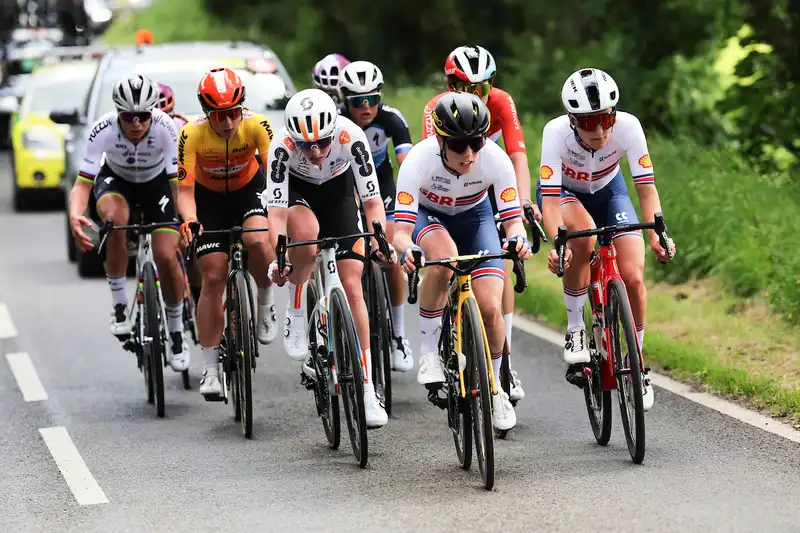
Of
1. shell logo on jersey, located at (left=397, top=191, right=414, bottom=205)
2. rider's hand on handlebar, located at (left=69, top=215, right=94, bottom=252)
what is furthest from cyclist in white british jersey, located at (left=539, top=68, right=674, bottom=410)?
rider's hand on handlebar, located at (left=69, top=215, right=94, bottom=252)

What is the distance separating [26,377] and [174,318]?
1516 millimetres

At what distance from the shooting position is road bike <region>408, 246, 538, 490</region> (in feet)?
23.7


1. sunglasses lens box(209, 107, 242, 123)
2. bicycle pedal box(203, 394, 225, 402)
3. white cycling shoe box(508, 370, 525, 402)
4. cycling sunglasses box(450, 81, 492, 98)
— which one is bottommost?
white cycling shoe box(508, 370, 525, 402)

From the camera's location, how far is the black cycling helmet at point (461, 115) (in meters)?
7.48

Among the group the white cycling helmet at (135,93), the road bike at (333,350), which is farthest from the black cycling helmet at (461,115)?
the white cycling helmet at (135,93)

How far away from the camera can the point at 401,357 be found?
978 cm

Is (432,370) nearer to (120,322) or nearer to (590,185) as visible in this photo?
(590,185)

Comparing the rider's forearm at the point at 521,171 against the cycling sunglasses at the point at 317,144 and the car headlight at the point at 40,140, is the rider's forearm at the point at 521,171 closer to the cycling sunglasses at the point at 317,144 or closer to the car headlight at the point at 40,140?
the cycling sunglasses at the point at 317,144

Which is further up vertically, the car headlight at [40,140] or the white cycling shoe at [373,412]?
the car headlight at [40,140]

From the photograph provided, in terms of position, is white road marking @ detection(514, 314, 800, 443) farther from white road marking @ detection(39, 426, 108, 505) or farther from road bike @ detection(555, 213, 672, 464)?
white road marking @ detection(39, 426, 108, 505)

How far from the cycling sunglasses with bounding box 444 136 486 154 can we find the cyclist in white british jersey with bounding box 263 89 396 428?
75 centimetres

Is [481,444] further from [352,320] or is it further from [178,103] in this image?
[178,103]

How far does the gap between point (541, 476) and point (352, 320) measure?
1226mm

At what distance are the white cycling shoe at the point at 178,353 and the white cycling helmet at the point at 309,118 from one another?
2358 mm
